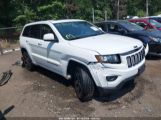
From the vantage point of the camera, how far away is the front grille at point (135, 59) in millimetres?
5720

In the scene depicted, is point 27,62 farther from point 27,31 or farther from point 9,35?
point 9,35

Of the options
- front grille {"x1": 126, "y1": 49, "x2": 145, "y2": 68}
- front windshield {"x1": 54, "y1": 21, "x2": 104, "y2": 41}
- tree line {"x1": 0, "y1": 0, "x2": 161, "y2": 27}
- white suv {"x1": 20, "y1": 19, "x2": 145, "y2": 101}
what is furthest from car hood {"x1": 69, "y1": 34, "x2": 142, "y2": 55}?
tree line {"x1": 0, "y1": 0, "x2": 161, "y2": 27}

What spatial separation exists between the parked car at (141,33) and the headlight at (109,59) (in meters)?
3.11

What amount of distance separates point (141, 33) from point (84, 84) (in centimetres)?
493

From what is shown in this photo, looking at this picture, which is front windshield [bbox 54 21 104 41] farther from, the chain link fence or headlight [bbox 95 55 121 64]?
the chain link fence

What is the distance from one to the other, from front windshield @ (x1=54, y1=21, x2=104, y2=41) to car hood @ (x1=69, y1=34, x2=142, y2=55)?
1.13 feet

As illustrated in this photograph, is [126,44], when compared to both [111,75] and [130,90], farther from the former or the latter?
[130,90]

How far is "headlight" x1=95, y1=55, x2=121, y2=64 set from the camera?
5.46 metres

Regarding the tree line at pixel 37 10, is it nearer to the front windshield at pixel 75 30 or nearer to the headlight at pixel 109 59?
the front windshield at pixel 75 30

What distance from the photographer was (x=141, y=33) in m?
9.87

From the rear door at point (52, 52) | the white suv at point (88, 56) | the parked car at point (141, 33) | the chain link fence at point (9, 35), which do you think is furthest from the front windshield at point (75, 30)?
the chain link fence at point (9, 35)

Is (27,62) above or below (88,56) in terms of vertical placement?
below

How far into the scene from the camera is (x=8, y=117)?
5.63 metres

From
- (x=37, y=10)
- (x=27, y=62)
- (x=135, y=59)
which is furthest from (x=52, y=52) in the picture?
(x=37, y=10)
